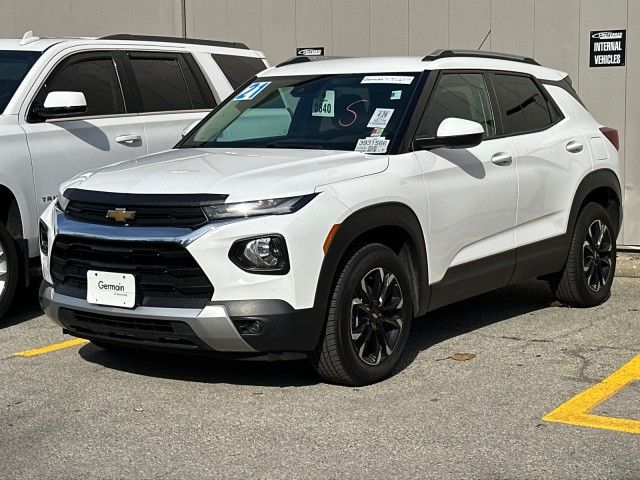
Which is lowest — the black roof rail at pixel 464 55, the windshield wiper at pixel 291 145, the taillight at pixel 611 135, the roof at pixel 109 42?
the taillight at pixel 611 135

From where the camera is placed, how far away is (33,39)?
8.11m

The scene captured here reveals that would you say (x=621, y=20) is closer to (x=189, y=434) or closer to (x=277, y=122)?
(x=277, y=122)

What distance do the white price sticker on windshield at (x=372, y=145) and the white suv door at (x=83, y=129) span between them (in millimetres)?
2381

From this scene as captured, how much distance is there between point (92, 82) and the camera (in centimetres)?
812

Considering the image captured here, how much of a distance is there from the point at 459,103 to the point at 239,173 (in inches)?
65.0

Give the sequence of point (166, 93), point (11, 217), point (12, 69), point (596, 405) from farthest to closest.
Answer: point (166, 93), point (12, 69), point (11, 217), point (596, 405)

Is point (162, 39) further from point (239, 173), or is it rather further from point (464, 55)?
point (239, 173)

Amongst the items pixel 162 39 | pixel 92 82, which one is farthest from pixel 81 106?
pixel 162 39

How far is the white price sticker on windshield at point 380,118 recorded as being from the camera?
6336 millimetres

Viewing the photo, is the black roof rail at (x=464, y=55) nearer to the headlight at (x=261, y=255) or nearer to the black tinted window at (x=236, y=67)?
the headlight at (x=261, y=255)

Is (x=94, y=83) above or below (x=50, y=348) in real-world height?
above

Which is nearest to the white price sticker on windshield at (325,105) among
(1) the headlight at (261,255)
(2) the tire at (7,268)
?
(1) the headlight at (261,255)

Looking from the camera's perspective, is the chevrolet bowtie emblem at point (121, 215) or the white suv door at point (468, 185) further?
the white suv door at point (468, 185)

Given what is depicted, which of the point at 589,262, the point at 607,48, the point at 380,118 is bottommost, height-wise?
the point at 589,262
